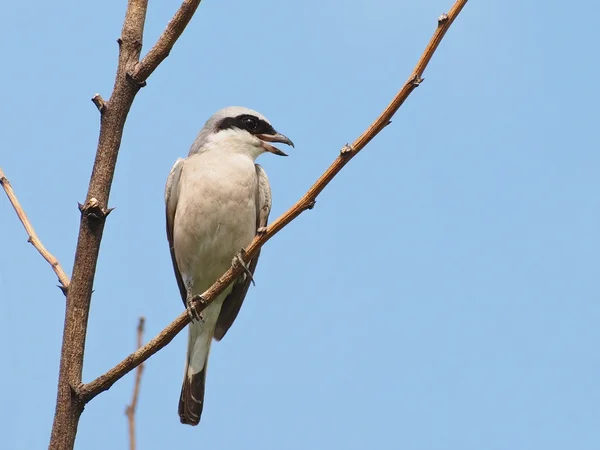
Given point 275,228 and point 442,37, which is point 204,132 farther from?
point 442,37

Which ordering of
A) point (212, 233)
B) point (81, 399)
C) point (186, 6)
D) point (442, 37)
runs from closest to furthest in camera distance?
point (442, 37), point (81, 399), point (186, 6), point (212, 233)

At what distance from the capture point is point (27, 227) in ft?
10.7

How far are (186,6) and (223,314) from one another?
3.43m

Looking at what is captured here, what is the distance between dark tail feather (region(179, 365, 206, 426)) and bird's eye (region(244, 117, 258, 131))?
1.93 metres

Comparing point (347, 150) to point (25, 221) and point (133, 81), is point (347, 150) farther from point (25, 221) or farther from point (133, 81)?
point (25, 221)

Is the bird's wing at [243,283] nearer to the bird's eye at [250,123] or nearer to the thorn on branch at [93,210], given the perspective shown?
the bird's eye at [250,123]

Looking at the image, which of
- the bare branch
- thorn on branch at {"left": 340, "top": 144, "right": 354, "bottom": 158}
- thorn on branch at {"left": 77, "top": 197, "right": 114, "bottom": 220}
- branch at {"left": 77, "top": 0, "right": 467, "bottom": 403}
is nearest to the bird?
branch at {"left": 77, "top": 0, "right": 467, "bottom": 403}

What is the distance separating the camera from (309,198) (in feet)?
9.03

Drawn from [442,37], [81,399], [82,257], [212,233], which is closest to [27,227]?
[82,257]

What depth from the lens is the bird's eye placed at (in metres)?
6.04

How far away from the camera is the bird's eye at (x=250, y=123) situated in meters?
6.04

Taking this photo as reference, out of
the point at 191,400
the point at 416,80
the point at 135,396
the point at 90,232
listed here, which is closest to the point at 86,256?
the point at 90,232

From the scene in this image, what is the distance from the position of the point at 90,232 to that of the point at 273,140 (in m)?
3.26

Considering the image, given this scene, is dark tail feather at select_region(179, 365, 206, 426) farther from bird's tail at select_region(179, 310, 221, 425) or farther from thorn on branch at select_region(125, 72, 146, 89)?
thorn on branch at select_region(125, 72, 146, 89)
